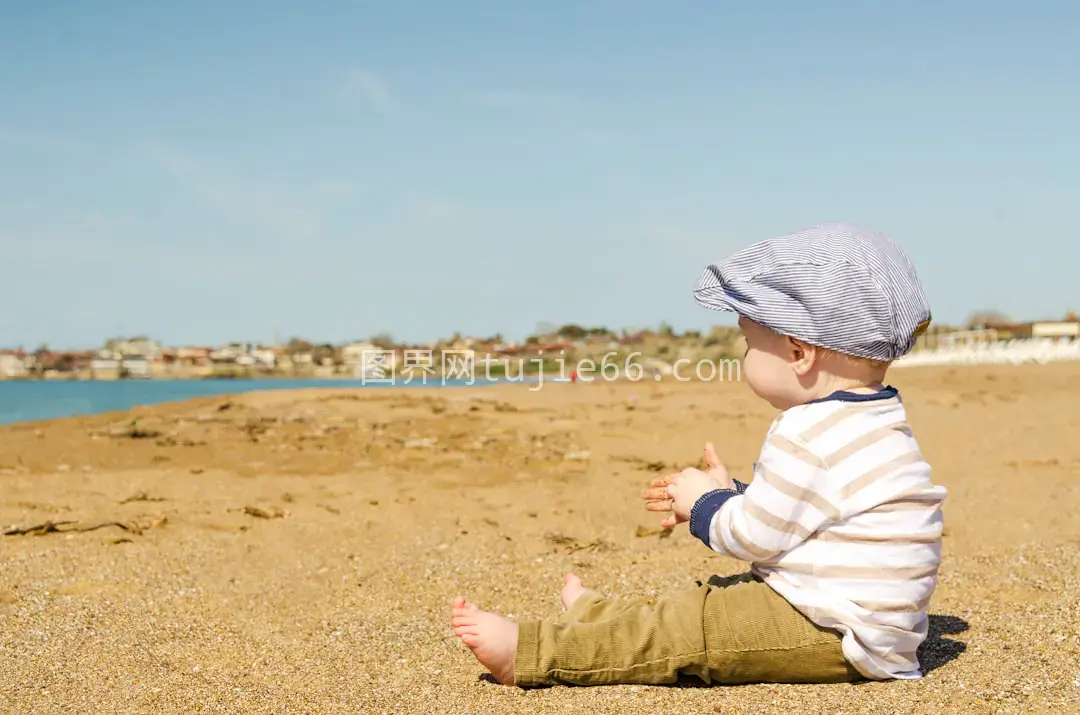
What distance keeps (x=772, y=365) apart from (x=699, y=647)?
2.00 feet

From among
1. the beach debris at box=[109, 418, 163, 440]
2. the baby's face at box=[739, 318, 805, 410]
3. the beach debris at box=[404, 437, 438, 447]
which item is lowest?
the beach debris at box=[404, 437, 438, 447]

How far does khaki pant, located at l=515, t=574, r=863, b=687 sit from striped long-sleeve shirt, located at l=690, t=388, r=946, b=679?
0.21 ft

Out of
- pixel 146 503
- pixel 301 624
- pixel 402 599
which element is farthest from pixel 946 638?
pixel 146 503

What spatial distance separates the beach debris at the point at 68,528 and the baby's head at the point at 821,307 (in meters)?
2.51

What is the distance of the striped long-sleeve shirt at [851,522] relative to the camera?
1.69 m

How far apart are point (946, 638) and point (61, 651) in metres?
2.10

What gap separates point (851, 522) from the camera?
1.69 metres

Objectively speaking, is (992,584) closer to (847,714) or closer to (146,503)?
(847,714)

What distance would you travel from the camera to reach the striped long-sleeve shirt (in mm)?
1686

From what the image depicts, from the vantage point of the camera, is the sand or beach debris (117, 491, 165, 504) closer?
the sand

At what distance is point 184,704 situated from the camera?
5.74 feet

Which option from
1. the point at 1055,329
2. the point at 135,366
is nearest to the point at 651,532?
the point at 135,366

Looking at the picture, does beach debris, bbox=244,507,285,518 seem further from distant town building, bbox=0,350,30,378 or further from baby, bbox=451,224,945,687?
distant town building, bbox=0,350,30,378

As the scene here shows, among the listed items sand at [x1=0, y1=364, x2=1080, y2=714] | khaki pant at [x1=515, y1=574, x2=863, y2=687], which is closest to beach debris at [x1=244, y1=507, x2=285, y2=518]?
sand at [x1=0, y1=364, x2=1080, y2=714]
